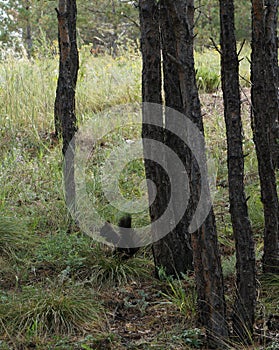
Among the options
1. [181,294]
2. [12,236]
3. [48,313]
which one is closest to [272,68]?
[181,294]

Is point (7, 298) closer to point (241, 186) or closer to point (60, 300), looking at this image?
point (60, 300)

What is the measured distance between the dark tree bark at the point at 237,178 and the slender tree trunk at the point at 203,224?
0.12 metres

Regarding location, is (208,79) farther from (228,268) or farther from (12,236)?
(228,268)

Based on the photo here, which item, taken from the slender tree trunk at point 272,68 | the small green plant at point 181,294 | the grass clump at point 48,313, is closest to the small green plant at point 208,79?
the slender tree trunk at point 272,68

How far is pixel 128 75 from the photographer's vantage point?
30.1 feet

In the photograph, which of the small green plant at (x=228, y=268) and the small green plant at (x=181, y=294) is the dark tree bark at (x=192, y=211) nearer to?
the small green plant at (x=181, y=294)

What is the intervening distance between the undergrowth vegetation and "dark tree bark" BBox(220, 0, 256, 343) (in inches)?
7.8

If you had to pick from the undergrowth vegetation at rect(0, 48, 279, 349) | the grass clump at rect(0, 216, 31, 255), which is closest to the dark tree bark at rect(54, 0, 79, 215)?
the undergrowth vegetation at rect(0, 48, 279, 349)

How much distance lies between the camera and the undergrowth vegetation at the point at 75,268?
→ 3.35 metres

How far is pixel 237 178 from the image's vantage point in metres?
2.96

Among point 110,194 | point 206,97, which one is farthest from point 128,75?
point 110,194

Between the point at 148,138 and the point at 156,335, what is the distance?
1.39 m

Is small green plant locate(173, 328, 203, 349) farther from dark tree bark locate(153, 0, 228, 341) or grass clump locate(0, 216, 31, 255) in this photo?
grass clump locate(0, 216, 31, 255)

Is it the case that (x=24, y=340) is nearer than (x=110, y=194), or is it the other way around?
(x=24, y=340)
